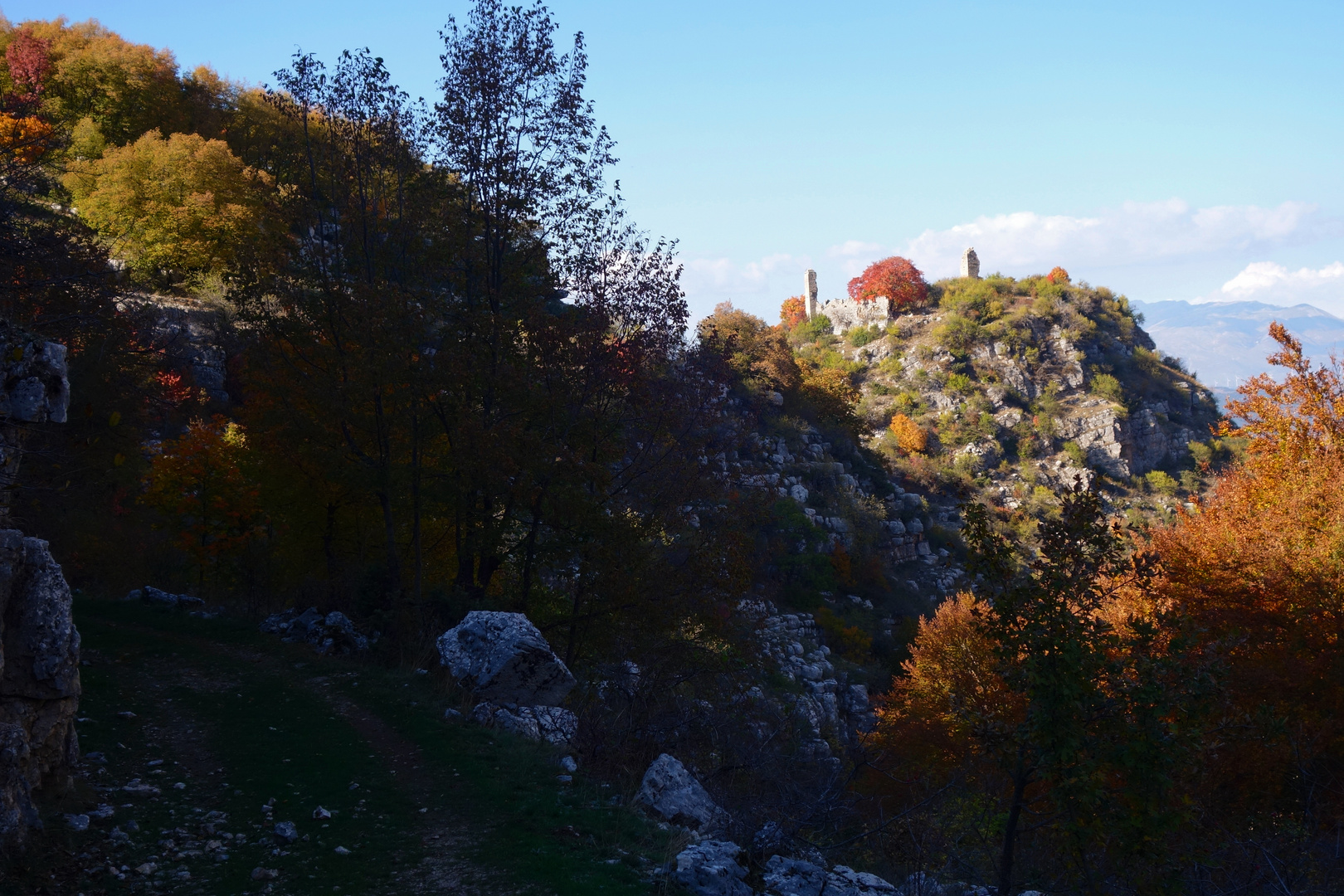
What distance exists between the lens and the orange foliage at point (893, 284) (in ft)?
256

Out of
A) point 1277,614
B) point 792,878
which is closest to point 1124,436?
point 1277,614

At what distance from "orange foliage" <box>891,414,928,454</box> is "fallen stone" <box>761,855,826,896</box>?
181 ft

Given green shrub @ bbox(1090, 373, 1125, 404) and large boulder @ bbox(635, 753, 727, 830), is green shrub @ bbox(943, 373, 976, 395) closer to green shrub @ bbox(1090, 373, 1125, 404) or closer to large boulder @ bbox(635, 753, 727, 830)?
green shrub @ bbox(1090, 373, 1125, 404)

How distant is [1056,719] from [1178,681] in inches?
44.0

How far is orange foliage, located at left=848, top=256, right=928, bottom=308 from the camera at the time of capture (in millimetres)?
78000

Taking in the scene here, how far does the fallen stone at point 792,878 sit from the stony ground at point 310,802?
3.22 ft

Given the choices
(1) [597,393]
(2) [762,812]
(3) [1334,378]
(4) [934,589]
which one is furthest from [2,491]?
(4) [934,589]

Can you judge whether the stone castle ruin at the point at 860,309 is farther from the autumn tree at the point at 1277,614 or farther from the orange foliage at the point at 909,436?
the autumn tree at the point at 1277,614

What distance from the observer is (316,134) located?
17.4 metres

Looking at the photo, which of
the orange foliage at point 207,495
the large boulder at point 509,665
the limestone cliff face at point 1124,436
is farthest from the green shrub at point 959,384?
the large boulder at point 509,665

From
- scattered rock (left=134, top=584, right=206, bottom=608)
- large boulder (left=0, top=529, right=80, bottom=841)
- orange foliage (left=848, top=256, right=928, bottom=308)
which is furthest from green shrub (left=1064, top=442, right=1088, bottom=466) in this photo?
large boulder (left=0, top=529, right=80, bottom=841)

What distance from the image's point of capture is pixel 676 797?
28.8 ft

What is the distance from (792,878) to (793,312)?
85.8 meters

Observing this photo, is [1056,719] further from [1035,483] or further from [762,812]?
[1035,483]
